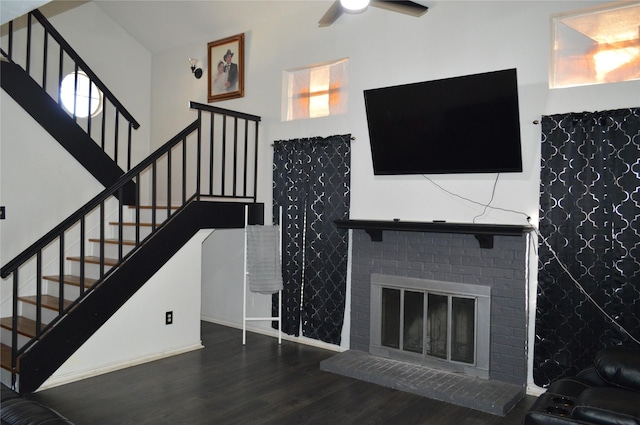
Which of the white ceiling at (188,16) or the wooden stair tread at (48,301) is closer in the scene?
the wooden stair tread at (48,301)

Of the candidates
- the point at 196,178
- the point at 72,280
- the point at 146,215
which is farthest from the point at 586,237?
the point at 146,215

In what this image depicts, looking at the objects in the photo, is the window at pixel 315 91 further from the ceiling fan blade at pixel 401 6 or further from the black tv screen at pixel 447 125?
the ceiling fan blade at pixel 401 6

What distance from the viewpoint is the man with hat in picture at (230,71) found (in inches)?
226

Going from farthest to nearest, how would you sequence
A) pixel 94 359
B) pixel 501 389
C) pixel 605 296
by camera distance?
pixel 94 359
pixel 501 389
pixel 605 296

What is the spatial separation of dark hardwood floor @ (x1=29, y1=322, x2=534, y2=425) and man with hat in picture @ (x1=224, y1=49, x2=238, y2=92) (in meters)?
3.03

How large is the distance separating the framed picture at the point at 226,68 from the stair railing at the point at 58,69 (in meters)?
1.02

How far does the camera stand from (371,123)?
441 cm

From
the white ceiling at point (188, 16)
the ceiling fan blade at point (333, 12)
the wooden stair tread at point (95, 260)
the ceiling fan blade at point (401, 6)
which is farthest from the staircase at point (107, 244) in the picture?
the ceiling fan blade at point (401, 6)

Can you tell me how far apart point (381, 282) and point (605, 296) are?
1.76 meters

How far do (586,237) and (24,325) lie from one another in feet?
14.8

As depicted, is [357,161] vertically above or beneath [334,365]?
above

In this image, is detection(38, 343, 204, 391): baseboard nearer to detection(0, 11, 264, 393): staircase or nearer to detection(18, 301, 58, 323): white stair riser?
detection(0, 11, 264, 393): staircase

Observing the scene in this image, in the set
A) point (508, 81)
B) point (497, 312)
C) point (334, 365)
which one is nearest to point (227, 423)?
point (334, 365)

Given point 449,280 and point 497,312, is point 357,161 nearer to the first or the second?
point 449,280
